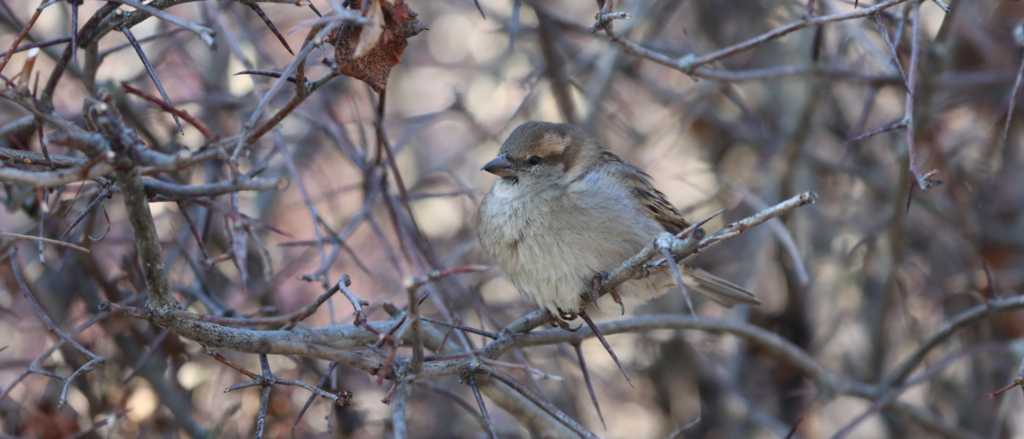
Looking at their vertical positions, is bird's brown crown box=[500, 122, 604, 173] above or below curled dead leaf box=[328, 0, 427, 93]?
above

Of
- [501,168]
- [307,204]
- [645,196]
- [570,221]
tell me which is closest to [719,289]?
[645,196]

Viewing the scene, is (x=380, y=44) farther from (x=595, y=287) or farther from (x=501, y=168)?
(x=501, y=168)

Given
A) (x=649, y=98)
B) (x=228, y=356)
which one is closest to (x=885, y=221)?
(x=649, y=98)

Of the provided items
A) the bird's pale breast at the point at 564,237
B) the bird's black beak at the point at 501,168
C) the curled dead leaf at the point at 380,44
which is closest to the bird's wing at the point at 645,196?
the bird's pale breast at the point at 564,237

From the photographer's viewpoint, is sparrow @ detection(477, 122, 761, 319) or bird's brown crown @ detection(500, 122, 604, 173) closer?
sparrow @ detection(477, 122, 761, 319)

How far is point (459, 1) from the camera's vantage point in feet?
20.0

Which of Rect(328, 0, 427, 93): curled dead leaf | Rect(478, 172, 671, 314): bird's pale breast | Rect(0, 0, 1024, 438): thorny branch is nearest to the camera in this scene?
Rect(0, 0, 1024, 438): thorny branch

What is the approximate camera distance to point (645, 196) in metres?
3.76

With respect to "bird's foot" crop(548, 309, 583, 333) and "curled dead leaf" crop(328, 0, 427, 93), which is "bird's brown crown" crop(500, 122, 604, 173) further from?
"curled dead leaf" crop(328, 0, 427, 93)

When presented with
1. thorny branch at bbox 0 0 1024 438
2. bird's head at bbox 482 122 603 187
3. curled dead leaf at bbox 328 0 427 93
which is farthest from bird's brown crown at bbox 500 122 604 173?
curled dead leaf at bbox 328 0 427 93

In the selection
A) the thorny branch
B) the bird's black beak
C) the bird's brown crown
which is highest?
the bird's brown crown

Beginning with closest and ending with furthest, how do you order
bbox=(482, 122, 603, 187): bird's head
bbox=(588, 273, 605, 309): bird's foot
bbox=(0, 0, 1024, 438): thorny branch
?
1. bbox=(0, 0, 1024, 438): thorny branch
2. bbox=(588, 273, 605, 309): bird's foot
3. bbox=(482, 122, 603, 187): bird's head

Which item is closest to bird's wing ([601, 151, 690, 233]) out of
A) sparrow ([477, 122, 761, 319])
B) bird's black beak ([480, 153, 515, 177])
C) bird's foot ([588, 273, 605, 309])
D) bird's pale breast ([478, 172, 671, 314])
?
sparrow ([477, 122, 761, 319])

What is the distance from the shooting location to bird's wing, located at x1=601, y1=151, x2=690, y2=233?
370cm
